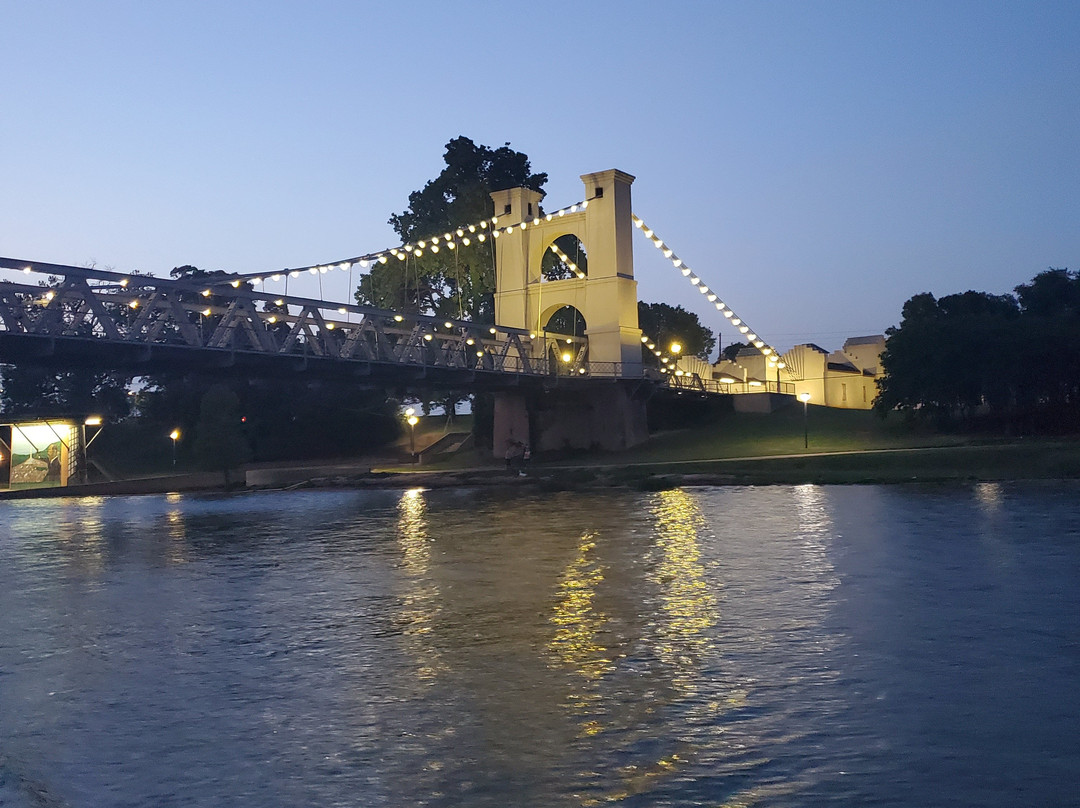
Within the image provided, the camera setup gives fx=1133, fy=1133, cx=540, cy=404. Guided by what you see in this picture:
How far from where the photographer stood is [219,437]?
2483 inches

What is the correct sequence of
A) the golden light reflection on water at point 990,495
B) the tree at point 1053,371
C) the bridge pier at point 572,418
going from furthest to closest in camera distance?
the bridge pier at point 572,418 → the tree at point 1053,371 → the golden light reflection on water at point 990,495

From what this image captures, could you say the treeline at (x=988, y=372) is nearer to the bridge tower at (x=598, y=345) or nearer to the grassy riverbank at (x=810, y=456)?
the grassy riverbank at (x=810, y=456)

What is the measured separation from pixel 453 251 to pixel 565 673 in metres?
62.0

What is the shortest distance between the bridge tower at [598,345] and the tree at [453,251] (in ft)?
18.5

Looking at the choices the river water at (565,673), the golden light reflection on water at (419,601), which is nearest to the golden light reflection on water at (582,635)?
the river water at (565,673)

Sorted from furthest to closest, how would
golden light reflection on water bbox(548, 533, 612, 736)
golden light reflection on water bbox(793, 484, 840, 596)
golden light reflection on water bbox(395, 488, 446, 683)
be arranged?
1. golden light reflection on water bbox(793, 484, 840, 596)
2. golden light reflection on water bbox(395, 488, 446, 683)
3. golden light reflection on water bbox(548, 533, 612, 736)

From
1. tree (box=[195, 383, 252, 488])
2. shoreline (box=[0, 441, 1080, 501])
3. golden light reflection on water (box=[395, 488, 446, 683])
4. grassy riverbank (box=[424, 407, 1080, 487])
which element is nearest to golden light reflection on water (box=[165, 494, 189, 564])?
golden light reflection on water (box=[395, 488, 446, 683])

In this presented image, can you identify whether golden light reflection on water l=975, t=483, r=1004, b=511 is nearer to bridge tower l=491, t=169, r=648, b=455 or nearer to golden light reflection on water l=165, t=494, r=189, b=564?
golden light reflection on water l=165, t=494, r=189, b=564

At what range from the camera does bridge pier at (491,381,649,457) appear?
204 ft

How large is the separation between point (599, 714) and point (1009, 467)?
3154 cm

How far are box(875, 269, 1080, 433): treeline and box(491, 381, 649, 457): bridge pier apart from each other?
13.5 meters

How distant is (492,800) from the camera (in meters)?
7.07

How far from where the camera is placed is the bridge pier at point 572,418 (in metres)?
62.2

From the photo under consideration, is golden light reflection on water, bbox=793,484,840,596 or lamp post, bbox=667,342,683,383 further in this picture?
lamp post, bbox=667,342,683,383
